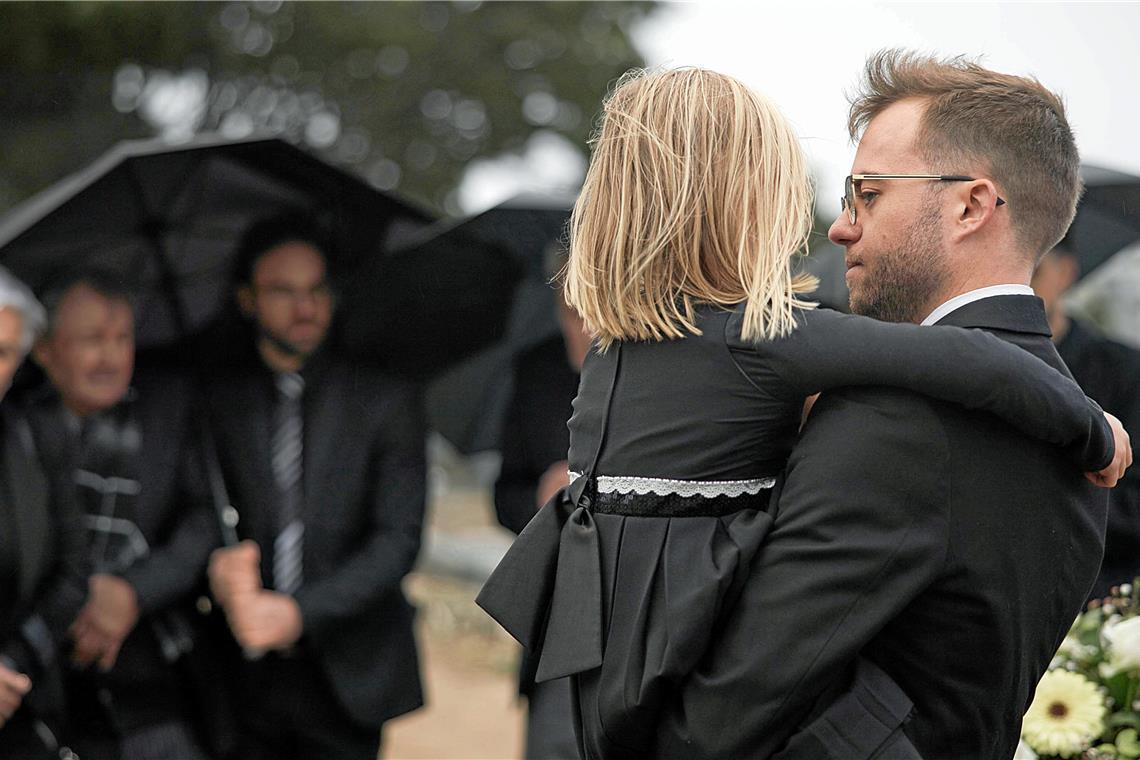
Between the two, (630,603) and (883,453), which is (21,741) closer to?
(630,603)

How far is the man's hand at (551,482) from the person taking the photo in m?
4.93

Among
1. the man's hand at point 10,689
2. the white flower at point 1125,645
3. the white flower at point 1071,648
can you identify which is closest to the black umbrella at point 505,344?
the man's hand at point 10,689

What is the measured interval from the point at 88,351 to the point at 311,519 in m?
1.01

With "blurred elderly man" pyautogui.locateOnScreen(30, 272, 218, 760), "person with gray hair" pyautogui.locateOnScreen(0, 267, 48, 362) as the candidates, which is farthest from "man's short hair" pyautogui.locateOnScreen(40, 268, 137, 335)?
"person with gray hair" pyautogui.locateOnScreen(0, 267, 48, 362)

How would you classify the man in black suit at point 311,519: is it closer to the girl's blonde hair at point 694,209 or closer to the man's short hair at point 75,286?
the man's short hair at point 75,286

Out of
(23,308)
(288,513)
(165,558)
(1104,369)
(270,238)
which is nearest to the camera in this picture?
(23,308)

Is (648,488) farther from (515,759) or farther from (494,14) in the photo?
(494,14)

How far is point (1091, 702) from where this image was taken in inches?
118

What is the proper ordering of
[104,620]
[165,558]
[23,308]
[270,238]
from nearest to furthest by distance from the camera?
[23,308] < [104,620] < [165,558] < [270,238]

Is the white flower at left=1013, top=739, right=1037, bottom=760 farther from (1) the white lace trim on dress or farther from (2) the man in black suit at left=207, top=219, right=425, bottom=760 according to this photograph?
(2) the man in black suit at left=207, top=219, right=425, bottom=760

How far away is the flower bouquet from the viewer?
2.97 m

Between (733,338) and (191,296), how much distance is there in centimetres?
356

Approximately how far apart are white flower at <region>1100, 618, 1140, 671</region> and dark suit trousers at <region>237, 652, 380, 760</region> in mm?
2757

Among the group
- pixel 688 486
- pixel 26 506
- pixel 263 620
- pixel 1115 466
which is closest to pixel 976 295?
pixel 1115 466
